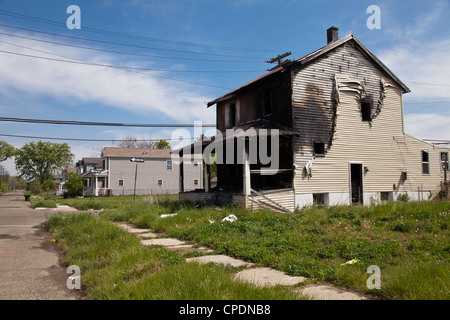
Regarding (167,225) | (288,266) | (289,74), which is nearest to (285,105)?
(289,74)

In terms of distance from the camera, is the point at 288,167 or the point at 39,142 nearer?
the point at 288,167

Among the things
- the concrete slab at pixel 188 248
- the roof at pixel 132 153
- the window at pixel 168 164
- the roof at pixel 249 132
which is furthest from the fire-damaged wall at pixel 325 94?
the window at pixel 168 164

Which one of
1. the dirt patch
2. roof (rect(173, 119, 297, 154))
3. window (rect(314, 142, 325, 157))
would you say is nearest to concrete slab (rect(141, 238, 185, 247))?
the dirt patch

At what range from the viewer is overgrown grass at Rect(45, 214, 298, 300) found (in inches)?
154

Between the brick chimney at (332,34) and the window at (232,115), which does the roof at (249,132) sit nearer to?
the window at (232,115)

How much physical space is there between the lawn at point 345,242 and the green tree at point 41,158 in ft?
257

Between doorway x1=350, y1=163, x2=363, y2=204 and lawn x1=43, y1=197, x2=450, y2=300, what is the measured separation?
465cm

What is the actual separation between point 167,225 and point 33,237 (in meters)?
4.44

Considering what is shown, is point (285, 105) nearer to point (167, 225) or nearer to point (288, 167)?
point (288, 167)

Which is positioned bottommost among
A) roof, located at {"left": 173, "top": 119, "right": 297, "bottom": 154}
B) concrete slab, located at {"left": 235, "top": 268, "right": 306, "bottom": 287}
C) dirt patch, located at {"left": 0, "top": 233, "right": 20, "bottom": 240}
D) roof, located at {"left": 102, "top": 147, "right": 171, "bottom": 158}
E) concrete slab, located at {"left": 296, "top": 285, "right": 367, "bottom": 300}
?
dirt patch, located at {"left": 0, "top": 233, "right": 20, "bottom": 240}

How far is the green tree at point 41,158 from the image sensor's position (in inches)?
3100

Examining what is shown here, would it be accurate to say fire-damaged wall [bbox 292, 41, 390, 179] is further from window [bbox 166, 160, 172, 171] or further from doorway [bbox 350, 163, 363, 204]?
window [bbox 166, 160, 172, 171]

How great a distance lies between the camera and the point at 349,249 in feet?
21.5
